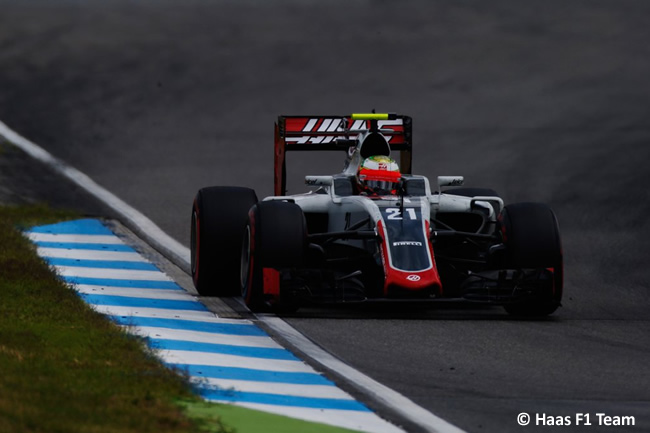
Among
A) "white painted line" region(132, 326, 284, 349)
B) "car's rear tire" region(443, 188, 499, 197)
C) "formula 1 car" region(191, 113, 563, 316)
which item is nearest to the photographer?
"white painted line" region(132, 326, 284, 349)

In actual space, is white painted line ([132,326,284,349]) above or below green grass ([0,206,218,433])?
below

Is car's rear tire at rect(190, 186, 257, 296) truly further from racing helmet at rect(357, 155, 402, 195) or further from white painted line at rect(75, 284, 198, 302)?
racing helmet at rect(357, 155, 402, 195)

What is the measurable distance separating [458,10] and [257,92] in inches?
270

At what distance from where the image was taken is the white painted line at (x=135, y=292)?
13.8 meters

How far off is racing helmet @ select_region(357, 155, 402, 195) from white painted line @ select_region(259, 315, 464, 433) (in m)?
2.06

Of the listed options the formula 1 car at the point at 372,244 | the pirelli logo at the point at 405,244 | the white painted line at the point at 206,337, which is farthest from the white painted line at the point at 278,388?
the pirelli logo at the point at 405,244

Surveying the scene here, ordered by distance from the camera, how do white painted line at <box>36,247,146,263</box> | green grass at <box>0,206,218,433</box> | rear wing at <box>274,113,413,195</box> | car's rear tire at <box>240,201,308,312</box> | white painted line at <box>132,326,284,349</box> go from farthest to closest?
white painted line at <box>36,247,146,263</box>, rear wing at <box>274,113,413,195</box>, car's rear tire at <box>240,201,308,312</box>, white painted line at <box>132,326,284,349</box>, green grass at <box>0,206,218,433</box>

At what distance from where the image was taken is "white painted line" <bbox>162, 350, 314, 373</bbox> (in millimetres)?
10383

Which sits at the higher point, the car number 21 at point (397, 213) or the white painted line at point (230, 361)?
the car number 21 at point (397, 213)

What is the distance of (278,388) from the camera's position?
9.59 metres

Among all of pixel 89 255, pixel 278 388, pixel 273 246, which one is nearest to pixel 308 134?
pixel 273 246

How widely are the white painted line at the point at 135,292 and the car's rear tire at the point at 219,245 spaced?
25 cm

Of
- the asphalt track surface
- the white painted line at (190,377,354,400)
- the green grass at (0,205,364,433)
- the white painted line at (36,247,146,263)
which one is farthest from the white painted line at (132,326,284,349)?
the white painted line at (36,247,146,263)

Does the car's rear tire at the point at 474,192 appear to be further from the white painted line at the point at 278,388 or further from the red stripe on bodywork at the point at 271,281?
the white painted line at the point at 278,388
